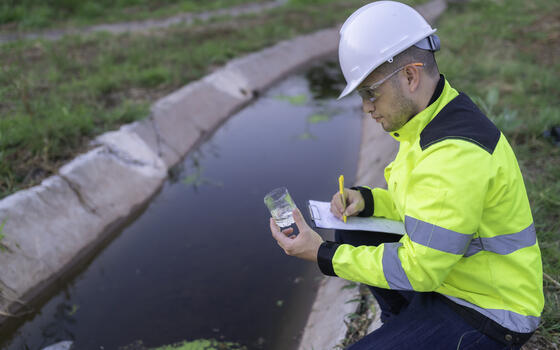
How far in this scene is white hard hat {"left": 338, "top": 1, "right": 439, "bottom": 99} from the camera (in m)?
1.54

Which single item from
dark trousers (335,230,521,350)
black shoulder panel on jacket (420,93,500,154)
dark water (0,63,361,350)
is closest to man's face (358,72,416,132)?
black shoulder panel on jacket (420,93,500,154)

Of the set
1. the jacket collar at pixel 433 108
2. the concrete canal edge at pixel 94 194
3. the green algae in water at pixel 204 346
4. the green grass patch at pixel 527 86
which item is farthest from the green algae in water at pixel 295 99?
the jacket collar at pixel 433 108

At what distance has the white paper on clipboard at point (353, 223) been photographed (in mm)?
1981

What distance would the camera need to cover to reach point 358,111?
7.13 meters

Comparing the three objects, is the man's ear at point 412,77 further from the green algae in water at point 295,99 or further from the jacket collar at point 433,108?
the green algae in water at point 295,99

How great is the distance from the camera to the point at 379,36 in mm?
1551

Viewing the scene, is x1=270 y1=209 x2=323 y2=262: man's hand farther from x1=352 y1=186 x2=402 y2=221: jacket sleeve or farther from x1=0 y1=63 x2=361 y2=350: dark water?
x1=0 y1=63 x2=361 y2=350: dark water

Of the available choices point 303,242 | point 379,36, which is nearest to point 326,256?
point 303,242

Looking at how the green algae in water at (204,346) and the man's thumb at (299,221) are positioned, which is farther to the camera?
the green algae in water at (204,346)

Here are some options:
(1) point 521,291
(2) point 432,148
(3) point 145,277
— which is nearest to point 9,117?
(3) point 145,277

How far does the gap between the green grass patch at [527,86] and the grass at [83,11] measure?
846 cm

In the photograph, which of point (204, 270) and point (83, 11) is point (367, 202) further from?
point (83, 11)

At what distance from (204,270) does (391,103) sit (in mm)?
2290

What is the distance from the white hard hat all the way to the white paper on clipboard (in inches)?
26.0
